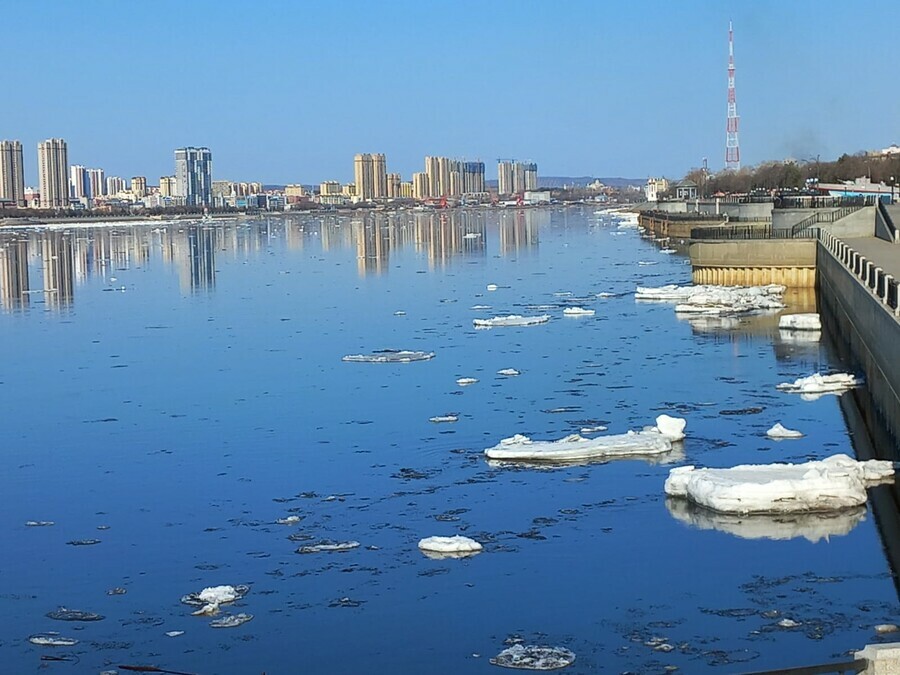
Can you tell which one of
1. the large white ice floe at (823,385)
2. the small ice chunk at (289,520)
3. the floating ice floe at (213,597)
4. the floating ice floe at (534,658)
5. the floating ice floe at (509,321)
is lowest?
the floating ice floe at (534,658)

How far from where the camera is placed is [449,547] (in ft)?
46.3

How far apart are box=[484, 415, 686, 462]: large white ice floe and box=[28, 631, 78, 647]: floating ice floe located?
7.42 m

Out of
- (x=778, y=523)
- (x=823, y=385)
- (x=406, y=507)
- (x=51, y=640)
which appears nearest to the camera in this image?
(x=51, y=640)

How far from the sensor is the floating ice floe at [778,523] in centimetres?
1429

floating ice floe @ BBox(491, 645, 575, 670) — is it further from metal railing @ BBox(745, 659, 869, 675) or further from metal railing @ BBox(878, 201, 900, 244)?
metal railing @ BBox(878, 201, 900, 244)

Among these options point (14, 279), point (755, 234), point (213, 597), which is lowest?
point (213, 597)

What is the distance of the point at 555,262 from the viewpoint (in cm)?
6278

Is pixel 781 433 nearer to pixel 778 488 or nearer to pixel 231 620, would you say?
pixel 778 488

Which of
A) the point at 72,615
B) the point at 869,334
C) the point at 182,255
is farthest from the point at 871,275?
the point at 182,255

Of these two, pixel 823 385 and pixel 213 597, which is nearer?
pixel 213 597

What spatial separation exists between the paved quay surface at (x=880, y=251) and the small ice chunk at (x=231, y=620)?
622 inches

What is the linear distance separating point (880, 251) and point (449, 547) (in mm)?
23237

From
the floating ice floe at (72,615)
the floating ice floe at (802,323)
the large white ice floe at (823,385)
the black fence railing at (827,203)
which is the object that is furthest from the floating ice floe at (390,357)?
the black fence railing at (827,203)

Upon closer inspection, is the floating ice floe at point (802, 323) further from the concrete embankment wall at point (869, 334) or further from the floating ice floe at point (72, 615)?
the floating ice floe at point (72, 615)
